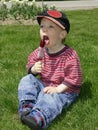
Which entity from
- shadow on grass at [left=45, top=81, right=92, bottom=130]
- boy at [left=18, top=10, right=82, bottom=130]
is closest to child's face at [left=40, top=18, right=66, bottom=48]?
boy at [left=18, top=10, right=82, bottom=130]

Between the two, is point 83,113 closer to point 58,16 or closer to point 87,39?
point 58,16

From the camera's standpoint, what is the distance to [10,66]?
640 centimetres

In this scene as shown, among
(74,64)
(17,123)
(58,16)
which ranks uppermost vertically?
(58,16)

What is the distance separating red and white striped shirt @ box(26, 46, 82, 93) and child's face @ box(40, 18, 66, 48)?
0.18 metres

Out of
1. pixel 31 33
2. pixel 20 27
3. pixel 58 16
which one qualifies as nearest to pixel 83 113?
pixel 58 16

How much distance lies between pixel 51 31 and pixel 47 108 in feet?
3.06

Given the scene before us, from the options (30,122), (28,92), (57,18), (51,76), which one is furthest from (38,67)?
(30,122)

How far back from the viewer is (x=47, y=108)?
4.21m

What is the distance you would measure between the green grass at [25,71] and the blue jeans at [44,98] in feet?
0.34

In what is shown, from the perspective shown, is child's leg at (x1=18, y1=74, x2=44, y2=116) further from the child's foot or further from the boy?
the child's foot

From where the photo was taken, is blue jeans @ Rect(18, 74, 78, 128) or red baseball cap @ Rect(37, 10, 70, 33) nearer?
blue jeans @ Rect(18, 74, 78, 128)

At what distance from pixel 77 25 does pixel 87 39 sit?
8.28 feet

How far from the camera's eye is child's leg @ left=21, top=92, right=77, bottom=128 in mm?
4118

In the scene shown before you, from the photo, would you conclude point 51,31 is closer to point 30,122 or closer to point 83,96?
point 83,96
